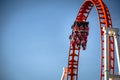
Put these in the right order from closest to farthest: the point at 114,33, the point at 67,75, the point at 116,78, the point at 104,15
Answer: the point at 116,78
the point at 114,33
the point at 104,15
the point at 67,75

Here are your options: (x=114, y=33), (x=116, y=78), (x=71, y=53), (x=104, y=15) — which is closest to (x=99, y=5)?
(x=104, y=15)

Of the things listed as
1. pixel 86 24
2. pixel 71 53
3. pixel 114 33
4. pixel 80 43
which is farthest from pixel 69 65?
pixel 114 33

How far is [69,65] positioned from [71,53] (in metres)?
1.12

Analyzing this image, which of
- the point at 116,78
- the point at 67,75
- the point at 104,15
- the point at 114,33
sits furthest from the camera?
the point at 67,75

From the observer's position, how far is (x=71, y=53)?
839 inches

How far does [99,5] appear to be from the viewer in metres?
18.0

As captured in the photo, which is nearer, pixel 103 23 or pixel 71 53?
pixel 103 23

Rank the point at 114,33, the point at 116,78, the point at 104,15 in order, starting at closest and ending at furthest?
the point at 116,78 → the point at 114,33 → the point at 104,15

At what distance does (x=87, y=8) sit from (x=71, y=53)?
437 cm

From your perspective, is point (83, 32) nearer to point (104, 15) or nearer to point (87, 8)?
point (104, 15)

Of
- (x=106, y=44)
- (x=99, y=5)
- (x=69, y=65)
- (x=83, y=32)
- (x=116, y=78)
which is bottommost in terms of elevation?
(x=116, y=78)

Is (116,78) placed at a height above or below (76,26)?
below

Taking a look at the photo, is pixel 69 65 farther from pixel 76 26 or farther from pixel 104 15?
pixel 104 15

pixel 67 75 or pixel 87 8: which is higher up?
pixel 87 8
